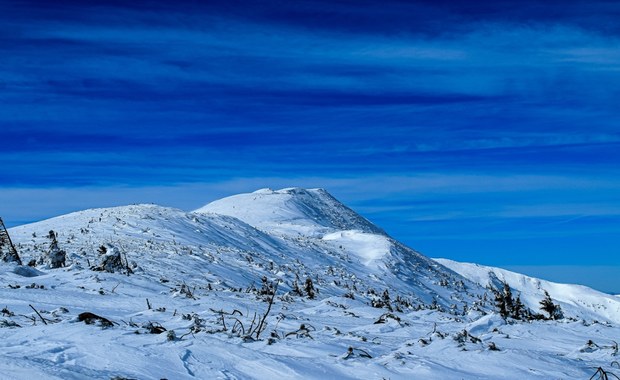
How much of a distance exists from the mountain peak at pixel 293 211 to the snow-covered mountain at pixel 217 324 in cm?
1372

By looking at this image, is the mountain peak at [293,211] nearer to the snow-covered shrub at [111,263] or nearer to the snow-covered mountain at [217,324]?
the snow-covered mountain at [217,324]

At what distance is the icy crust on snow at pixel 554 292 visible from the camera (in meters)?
41.9

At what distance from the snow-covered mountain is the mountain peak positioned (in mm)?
13718

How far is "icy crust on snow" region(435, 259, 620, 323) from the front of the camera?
41916 millimetres

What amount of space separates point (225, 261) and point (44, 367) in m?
14.9

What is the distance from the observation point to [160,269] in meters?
14.6

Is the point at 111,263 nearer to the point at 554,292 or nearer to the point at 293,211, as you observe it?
the point at 293,211

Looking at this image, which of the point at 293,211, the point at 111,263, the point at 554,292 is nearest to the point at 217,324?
the point at 111,263

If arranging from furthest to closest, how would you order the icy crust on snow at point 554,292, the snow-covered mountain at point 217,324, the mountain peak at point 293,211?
the icy crust on snow at point 554,292
the mountain peak at point 293,211
the snow-covered mountain at point 217,324

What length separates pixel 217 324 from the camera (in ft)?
22.2

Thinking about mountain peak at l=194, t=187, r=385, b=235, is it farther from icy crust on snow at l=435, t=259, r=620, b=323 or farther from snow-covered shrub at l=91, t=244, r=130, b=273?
snow-covered shrub at l=91, t=244, r=130, b=273

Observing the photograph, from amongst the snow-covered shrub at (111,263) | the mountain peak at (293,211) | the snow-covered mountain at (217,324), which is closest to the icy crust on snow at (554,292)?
the mountain peak at (293,211)

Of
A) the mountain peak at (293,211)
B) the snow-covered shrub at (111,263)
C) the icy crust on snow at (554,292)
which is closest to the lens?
the snow-covered shrub at (111,263)

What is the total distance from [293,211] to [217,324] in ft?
118
